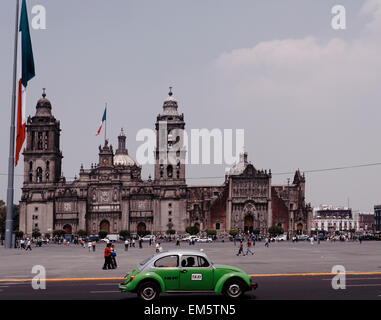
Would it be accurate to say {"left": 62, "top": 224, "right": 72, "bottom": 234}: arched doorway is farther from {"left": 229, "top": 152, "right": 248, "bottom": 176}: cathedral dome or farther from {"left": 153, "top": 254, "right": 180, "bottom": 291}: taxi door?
A: {"left": 153, "top": 254, "right": 180, "bottom": 291}: taxi door

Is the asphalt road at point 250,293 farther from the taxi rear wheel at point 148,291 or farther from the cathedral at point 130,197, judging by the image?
the cathedral at point 130,197

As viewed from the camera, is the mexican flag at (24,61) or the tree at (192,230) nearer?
the mexican flag at (24,61)

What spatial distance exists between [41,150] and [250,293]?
10097 centimetres

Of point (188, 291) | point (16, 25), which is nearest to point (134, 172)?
point (16, 25)

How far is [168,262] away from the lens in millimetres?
15594

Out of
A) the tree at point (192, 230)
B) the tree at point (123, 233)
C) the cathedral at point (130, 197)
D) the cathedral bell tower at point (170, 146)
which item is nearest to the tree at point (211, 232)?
the tree at point (192, 230)

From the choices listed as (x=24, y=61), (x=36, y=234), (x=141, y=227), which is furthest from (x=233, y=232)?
(x=24, y=61)

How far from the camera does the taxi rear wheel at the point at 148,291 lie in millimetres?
15109

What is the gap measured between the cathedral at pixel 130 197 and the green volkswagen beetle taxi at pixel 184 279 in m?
93.2

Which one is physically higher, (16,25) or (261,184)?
(16,25)

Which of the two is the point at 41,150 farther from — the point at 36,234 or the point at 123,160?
the point at 123,160

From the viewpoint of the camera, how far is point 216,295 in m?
16.4
